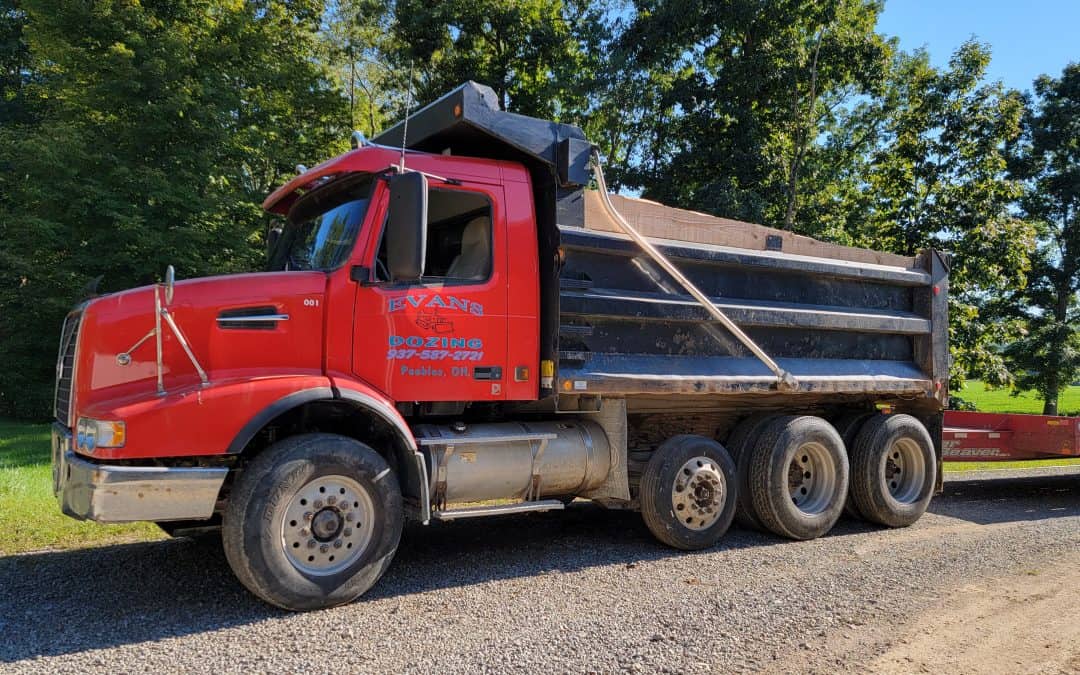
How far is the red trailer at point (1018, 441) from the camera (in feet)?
28.6

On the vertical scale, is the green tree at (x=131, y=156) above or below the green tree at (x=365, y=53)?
below

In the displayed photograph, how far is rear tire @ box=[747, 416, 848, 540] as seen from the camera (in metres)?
6.74

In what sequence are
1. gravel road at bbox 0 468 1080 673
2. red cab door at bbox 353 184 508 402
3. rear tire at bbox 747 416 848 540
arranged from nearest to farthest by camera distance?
gravel road at bbox 0 468 1080 673, red cab door at bbox 353 184 508 402, rear tire at bbox 747 416 848 540

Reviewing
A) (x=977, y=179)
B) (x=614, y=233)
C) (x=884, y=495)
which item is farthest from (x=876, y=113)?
(x=614, y=233)

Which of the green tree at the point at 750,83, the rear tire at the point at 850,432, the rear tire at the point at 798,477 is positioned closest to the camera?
the rear tire at the point at 798,477

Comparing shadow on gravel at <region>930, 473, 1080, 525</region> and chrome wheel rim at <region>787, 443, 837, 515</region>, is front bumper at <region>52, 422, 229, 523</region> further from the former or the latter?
shadow on gravel at <region>930, 473, 1080, 525</region>

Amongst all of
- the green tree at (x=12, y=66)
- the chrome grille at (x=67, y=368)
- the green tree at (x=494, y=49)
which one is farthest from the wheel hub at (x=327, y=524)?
the green tree at (x=12, y=66)

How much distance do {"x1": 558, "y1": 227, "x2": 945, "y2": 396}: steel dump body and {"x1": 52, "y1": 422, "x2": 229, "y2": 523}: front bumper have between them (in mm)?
2624

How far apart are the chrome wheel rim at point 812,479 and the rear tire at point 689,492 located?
991 mm

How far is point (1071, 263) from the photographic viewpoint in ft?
88.0

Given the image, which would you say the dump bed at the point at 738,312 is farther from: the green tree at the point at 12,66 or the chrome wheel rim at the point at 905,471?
the green tree at the point at 12,66

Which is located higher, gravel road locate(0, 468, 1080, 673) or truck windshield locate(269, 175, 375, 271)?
truck windshield locate(269, 175, 375, 271)

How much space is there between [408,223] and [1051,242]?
29895mm

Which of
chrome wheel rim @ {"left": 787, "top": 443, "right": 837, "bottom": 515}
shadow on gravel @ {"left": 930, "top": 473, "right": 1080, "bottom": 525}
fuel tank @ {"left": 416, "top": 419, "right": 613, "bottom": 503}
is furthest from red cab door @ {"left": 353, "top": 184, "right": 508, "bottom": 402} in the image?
shadow on gravel @ {"left": 930, "top": 473, "right": 1080, "bottom": 525}
